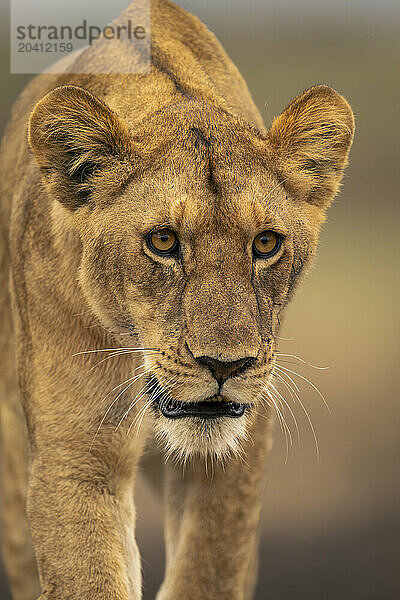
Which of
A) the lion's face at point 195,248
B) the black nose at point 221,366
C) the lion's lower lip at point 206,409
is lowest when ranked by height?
the lion's lower lip at point 206,409

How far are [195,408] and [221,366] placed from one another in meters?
0.24

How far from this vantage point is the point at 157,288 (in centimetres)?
345

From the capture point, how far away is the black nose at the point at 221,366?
3.21 m

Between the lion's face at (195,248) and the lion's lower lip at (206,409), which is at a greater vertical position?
the lion's face at (195,248)

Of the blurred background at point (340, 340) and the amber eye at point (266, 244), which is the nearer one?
the amber eye at point (266, 244)

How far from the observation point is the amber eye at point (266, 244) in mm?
3461

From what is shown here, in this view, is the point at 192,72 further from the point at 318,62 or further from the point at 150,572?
the point at 318,62

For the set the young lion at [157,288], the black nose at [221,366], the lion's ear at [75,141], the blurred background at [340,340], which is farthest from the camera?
the blurred background at [340,340]

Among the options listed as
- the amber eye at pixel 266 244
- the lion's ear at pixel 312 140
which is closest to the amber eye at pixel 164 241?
the amber eye at pixel 266 244

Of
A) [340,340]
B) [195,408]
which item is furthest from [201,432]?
[340,340]

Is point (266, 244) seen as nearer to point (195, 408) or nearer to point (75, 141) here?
point (195, 408)

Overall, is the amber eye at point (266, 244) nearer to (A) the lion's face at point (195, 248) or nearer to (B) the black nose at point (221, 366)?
(A) the lion's face at point (195, 248)

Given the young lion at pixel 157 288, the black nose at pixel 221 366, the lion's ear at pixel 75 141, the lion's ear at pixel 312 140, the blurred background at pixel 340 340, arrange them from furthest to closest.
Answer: the blurred background at pixel 340 340 < the lion's ear at pixel 312 140 < the lion's ear at pixel 75 141 < the young lion at pixel 157 288 < the black nose at pixel 221 366

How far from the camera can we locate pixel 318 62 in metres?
11.2
